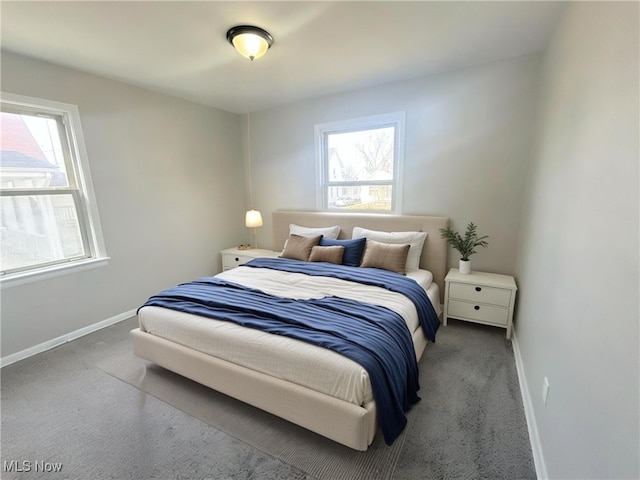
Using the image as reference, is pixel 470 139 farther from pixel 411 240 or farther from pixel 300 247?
pixel 300 247

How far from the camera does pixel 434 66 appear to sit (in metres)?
2.70

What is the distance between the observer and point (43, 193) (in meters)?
2.56

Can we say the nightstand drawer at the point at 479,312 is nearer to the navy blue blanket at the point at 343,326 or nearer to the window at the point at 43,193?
the navy blue blanket at the point at 343,326

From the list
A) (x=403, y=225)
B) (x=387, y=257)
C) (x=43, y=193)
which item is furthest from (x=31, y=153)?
(x=403, y=225)

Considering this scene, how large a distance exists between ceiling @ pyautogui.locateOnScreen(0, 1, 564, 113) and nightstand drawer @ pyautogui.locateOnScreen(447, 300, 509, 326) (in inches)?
90.4

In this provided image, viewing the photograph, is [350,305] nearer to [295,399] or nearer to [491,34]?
[295,399]

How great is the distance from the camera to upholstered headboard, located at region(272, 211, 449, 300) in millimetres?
3029

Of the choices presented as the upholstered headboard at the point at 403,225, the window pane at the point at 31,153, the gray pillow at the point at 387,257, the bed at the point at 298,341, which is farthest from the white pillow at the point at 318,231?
the window pane at the point at 31,153

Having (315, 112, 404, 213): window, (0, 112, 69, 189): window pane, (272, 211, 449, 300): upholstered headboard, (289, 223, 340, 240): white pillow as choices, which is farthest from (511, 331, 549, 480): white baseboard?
(0, 112, 69, 189): window pane

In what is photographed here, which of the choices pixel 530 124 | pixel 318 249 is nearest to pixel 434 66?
pixel 530 124

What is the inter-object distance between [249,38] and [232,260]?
9.48 ft

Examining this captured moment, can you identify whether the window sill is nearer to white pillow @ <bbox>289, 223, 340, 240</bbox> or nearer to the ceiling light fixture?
white pillow @ <bbox>289, 223, 340, 240</bbox>

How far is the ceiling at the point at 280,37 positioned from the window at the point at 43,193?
528 millimetres

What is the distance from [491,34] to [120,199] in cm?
381
